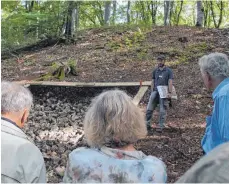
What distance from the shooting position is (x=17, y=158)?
2.07m

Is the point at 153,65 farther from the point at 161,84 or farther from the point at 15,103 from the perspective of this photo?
the point at 15,103

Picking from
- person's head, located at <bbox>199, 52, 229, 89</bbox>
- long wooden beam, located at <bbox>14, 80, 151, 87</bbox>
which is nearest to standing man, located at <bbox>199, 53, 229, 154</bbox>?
person's head, located at <bbox>199, 52, 229, 89</bbox>

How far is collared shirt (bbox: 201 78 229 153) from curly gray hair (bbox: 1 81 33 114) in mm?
1395

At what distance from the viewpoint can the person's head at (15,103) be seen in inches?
87.7

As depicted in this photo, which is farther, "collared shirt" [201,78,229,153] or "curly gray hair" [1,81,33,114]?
"collared shirt" [201,78,229,153]

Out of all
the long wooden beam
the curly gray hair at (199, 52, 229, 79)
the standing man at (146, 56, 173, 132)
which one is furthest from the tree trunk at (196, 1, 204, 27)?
the curly gray hair at (199, 52, 229, 79)

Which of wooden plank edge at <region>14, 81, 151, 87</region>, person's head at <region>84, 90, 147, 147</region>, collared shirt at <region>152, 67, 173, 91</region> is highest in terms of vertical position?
collared shirt at <region>152, 67, 173, 91</region>

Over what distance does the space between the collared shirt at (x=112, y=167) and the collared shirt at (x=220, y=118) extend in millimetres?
941

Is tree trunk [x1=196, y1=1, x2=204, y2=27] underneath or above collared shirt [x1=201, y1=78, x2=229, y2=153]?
above

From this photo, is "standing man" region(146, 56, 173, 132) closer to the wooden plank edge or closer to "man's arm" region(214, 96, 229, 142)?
the wooden plank edge

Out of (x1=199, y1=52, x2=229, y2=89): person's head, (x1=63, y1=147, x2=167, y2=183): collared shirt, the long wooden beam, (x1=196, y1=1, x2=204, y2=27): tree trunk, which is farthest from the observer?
(x1=196, y1=1, x2=204, y2=27): tree trunk

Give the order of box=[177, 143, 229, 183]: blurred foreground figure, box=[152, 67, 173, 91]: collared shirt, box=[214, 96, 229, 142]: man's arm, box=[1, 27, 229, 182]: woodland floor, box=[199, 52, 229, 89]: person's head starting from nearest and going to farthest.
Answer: box=[177, 143, 229, 183]: blurred foreground figure
box=[214, 96, 229, 142]: man's arm
box=[199, 52, 229, 89]: person's head
box=[1, 27, 229, 182]: woodland floor
box=[152, 67, 173, 91]: collared shirt

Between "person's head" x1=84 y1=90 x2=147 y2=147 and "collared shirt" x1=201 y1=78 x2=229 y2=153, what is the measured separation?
2.91 ft

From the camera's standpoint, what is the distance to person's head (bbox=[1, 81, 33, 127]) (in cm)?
223
